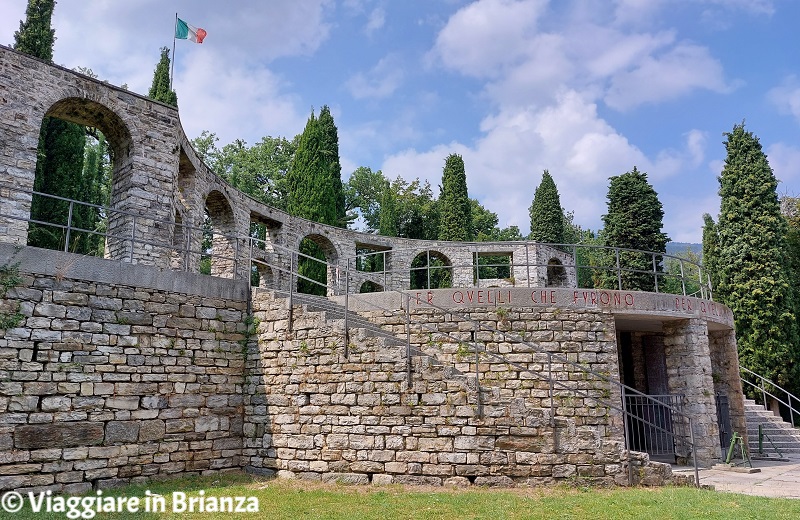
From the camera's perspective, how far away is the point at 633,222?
2744 centimetres

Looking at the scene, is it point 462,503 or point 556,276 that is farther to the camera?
point 556,276

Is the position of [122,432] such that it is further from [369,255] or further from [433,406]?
[369,255]

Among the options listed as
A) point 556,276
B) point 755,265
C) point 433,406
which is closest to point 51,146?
point 433,406

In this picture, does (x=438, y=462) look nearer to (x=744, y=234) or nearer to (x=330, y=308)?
(x=330, y=308)

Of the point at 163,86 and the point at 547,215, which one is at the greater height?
the point at 163,86

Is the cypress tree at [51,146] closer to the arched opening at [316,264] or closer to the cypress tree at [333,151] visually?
the arched opening at [316,264]

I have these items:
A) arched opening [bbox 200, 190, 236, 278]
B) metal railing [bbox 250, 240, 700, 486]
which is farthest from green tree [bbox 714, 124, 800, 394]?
arched opening [bbox 200, 190, 236, 278]

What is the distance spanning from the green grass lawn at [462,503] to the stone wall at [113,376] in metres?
0.66

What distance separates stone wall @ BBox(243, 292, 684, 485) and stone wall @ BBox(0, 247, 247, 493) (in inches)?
27.3

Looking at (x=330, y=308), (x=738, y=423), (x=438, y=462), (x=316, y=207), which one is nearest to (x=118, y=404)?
(x=330, y=308)

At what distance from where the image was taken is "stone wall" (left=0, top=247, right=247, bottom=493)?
25.4 ft

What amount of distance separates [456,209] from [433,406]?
79.5 feet

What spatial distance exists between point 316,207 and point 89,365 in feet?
58.8

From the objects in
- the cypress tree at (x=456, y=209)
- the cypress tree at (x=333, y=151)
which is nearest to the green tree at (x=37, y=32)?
the cypress tree at (x=333, y=151)
